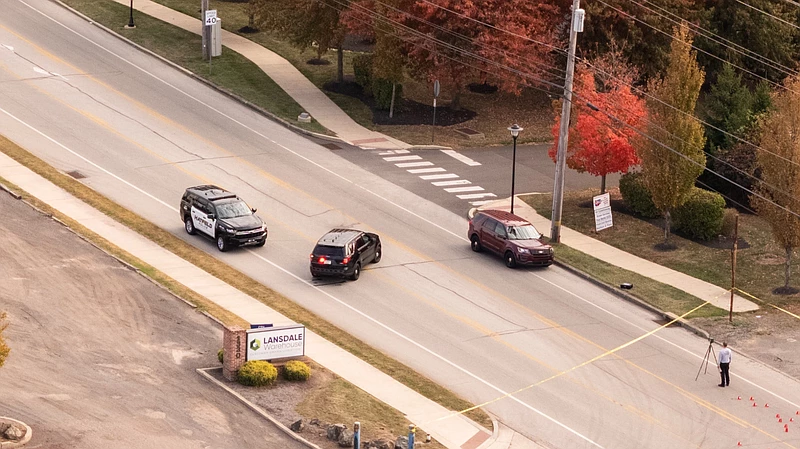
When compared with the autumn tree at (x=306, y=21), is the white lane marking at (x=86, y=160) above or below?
below

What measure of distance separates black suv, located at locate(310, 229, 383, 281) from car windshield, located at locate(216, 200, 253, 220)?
12.4ft

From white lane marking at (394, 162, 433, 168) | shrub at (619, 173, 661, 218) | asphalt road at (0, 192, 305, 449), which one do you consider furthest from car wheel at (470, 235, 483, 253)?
asphalt road at (0, 192, 305, 449)

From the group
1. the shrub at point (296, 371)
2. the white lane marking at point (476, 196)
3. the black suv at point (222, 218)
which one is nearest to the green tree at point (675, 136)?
the white lane marking at point (476, 196)

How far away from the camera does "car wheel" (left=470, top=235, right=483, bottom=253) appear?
52.6m

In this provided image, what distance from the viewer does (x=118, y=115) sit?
208 feet

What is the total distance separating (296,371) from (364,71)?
110ft

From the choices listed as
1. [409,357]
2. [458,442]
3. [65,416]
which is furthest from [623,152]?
[65,416]

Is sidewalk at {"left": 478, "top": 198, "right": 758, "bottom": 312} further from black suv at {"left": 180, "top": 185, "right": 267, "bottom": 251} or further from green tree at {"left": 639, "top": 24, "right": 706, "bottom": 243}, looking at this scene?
black suv at {"left": 180, "top": 185, "right": 267, "bottom": 251}

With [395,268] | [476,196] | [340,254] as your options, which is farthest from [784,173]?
[340,254]

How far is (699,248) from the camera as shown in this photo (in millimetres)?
55219

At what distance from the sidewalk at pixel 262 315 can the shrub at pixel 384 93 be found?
20441 mm

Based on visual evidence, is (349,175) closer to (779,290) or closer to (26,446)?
(779,290)

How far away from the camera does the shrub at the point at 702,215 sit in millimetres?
55688

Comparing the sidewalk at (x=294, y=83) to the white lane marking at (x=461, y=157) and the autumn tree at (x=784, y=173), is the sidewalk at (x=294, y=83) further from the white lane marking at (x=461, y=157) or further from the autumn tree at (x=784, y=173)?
the autumn tree at (x=784, y=173)
